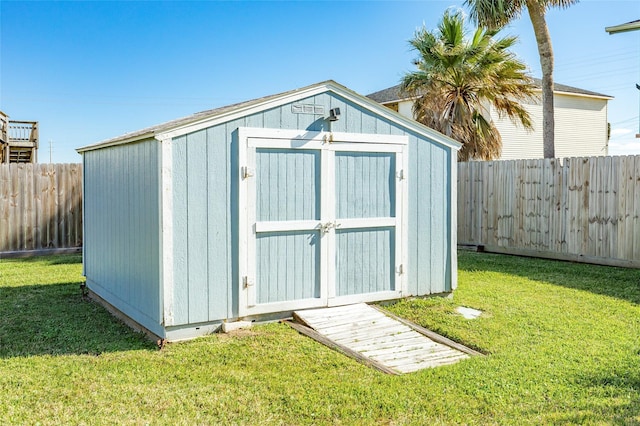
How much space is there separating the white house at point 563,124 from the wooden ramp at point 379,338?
14467 mm

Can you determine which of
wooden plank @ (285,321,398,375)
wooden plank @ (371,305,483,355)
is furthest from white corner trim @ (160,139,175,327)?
wooden plank @ (371,305,483,355)

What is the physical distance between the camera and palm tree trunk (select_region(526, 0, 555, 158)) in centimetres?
1285

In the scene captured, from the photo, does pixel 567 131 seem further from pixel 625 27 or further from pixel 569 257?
pixel 625 27

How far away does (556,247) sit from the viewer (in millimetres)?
10508

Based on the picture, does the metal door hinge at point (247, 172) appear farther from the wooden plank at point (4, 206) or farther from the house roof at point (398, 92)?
the house roof at point (398, 92)

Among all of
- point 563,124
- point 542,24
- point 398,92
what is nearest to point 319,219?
point 542,24

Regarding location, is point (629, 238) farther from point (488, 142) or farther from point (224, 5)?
point (224, 5)

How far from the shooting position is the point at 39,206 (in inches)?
455

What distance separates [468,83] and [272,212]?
1010 cm

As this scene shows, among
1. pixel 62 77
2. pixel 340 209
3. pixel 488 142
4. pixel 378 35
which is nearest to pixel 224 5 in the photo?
pixel 378 35

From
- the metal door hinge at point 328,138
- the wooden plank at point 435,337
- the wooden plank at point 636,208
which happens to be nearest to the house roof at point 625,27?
the wooden plank at point 636,208

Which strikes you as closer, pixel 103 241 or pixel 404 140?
pixel 404 140

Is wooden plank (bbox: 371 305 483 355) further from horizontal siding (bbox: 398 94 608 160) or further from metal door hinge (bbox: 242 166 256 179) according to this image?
horizontal siding (bbox: 398 94 608 160)

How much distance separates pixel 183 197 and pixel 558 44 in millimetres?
14613
